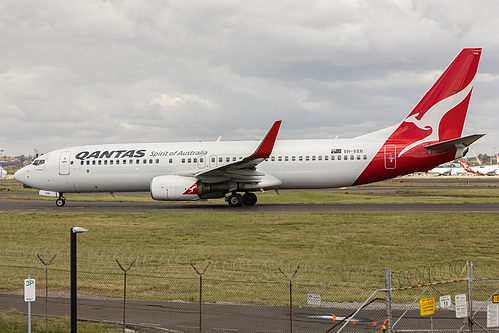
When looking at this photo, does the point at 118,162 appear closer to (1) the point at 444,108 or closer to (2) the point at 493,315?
(1) the point at 444,108

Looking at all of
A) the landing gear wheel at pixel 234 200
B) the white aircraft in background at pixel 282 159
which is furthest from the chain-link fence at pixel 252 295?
the landing gear wheel at pixel 234 200

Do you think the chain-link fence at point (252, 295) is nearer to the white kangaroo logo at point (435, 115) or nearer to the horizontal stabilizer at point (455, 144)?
the horizontal stabilizer at point (455, 144)

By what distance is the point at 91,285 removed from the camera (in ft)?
56.7

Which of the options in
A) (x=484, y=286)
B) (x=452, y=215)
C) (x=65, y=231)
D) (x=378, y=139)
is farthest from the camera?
(x=378, y=139)

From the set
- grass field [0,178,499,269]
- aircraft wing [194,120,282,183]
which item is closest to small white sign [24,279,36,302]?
grass field [0,178,499,269]

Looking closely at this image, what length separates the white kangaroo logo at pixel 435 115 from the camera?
35469 millimetres

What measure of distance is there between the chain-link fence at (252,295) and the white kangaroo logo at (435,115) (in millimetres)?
17659

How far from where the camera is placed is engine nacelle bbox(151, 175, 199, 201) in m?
35.5

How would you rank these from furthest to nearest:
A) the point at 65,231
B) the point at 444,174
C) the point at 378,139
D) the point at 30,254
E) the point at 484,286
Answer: the point at 444,174 < the point at 378,139 < the point at 65,231 < the point at 30,254 < the point at 484,286

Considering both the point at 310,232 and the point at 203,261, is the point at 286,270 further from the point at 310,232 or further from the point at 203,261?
the point at 310,232

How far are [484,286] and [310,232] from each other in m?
10.3

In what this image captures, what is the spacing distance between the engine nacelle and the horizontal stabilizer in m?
14.8

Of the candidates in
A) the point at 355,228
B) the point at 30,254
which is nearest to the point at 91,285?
the point at 30,254

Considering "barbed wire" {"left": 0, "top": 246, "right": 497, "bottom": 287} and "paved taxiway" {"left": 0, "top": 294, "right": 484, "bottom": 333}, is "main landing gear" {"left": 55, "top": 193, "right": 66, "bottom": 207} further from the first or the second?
"paved taxiway" {"left": 0, "top": 294, "right": 484, "bottom": 333}
